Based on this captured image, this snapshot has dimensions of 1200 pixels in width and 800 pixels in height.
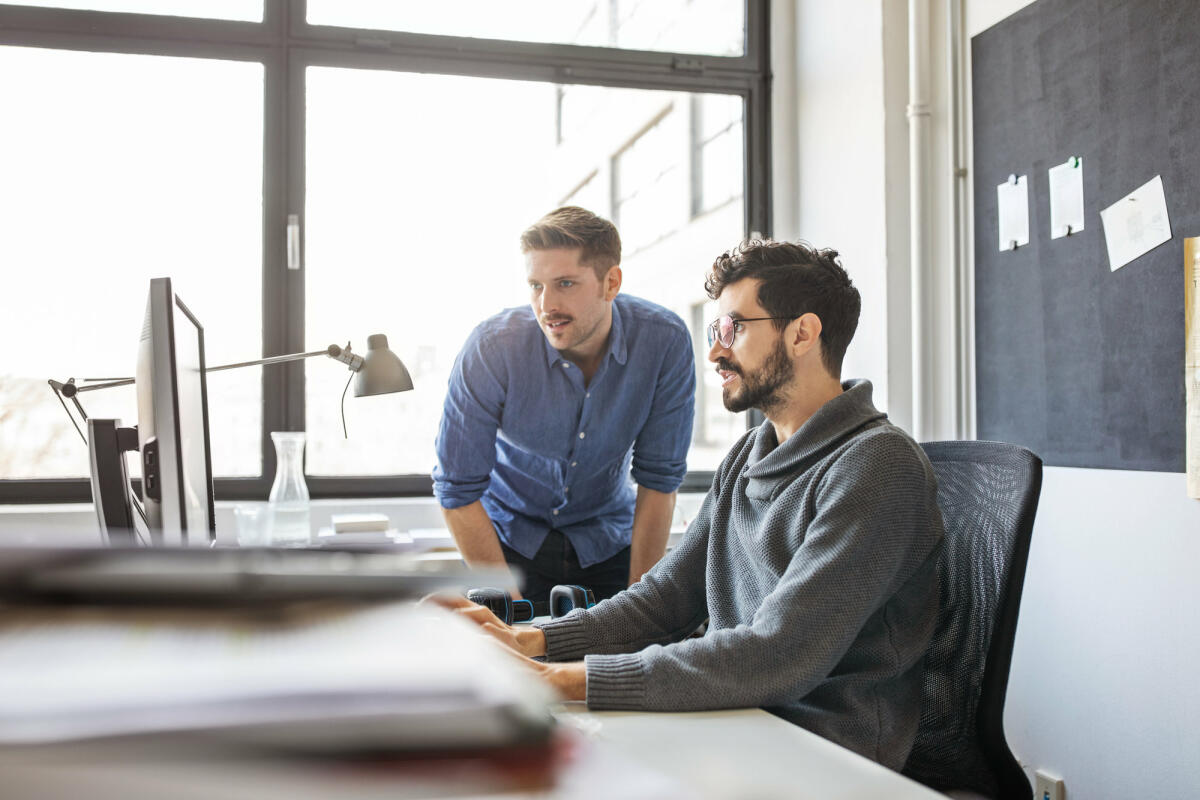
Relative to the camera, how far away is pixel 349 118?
318cm

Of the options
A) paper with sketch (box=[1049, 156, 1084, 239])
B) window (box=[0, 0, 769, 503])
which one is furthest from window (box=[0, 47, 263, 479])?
paper with sketch (box=[1049, 156, 1084, 239])

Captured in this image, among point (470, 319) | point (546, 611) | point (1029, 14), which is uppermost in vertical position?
point (1029, 14)

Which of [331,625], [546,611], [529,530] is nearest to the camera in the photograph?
[331,625]

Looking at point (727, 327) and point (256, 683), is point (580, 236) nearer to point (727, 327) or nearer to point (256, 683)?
point (727, 327)

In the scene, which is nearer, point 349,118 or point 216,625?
point 216,625

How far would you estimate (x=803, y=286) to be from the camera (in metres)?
1.57

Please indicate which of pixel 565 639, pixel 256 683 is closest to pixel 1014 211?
pixel 565 639

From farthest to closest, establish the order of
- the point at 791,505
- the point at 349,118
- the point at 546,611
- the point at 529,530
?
the point at 349,118
the point at 529,530
the point at 546,611
the point at 791,505

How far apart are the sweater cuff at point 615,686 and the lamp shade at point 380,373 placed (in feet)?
3.86

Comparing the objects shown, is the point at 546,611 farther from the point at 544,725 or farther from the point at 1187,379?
the point at 544,725

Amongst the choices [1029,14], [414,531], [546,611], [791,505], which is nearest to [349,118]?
[414,531]

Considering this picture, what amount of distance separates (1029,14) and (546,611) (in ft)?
6.03

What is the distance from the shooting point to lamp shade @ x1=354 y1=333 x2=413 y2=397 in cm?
215

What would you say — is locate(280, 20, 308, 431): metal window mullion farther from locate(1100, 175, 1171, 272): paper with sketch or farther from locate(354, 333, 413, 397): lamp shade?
locate(1100, 175, 1171, 272): paper with sketch
